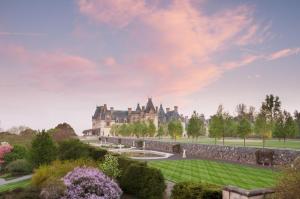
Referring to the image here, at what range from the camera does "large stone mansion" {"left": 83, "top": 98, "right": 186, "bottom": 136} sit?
14625 cm

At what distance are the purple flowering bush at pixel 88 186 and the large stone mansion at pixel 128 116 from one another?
417 feet

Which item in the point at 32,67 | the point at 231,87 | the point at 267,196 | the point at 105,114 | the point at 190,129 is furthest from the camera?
the point at 105,114

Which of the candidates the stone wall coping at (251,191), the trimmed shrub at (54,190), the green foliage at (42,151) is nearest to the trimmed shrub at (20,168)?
the green foliage at (42,151)

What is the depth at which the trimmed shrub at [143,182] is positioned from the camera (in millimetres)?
17625

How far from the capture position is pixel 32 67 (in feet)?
130

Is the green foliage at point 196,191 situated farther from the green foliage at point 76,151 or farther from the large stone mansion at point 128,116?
the large stone mansion at point 128,116

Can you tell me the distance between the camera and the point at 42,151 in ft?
103

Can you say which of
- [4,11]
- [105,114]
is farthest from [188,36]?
[105,114]

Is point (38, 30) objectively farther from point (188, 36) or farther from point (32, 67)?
point (188, 36)

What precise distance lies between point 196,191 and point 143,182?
5.15 m

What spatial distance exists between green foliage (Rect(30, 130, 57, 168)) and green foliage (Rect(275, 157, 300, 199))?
25.0m

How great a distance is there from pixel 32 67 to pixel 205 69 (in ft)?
72.2

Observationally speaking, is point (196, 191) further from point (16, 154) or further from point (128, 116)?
point (128, 116)

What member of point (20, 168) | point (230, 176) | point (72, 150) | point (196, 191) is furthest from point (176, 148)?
point (196, 191)
